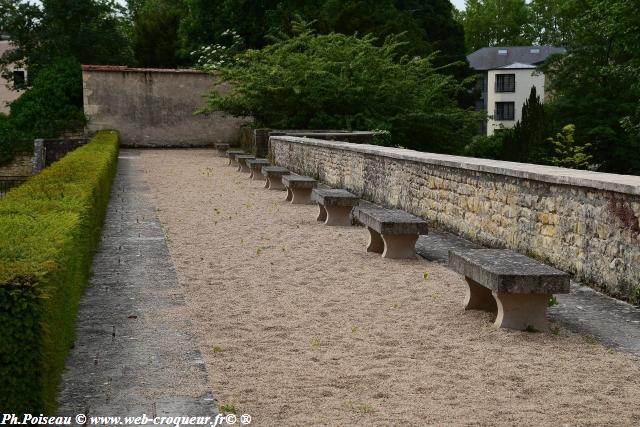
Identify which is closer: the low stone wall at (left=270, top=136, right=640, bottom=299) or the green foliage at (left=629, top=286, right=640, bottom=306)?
the green foliage at (left=629, top=286, right=640, bottom=306)

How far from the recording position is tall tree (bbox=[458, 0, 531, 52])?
89188mm

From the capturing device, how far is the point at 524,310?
6605 millimetres

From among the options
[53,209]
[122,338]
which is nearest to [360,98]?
[53,209]

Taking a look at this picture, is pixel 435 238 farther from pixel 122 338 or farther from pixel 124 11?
pixel 124 11

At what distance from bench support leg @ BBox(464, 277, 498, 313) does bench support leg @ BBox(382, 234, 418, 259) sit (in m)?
2.56

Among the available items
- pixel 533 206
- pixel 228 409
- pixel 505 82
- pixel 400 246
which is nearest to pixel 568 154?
pixel 400 246

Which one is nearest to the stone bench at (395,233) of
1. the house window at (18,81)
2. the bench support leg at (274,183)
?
the bench support leg at (274,183)

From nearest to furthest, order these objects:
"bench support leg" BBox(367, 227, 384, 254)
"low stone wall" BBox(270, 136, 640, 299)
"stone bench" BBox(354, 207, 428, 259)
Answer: "low stone wall" BBox(270, 136, 640, 299), "stone bench" BBox(354, 207, 428, 259), "bench support leg" BBox(367, 227, 384, 254)

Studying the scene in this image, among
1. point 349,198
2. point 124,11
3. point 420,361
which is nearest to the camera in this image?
point 420,361

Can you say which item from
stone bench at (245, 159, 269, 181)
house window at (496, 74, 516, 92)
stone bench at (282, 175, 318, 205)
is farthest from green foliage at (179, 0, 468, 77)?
house window at (496, 74, 516, 92)

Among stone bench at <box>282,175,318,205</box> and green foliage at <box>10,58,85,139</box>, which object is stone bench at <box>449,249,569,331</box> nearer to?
stone bench at <box>282,175,318,205</box>

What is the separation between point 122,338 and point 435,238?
18.4ft

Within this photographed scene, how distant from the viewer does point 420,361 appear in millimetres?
5703

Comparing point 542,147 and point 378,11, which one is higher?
point 378,11
